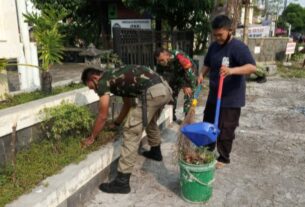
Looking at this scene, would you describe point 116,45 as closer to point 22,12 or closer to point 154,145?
point 22,12

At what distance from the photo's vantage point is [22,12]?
398 cm

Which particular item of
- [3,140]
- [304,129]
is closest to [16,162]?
[3,140]

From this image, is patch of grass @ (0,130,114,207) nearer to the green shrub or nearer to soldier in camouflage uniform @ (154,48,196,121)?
the green shrub

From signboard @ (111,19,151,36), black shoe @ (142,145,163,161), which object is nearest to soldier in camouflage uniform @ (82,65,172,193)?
black shoe @ (142,145,163,161)

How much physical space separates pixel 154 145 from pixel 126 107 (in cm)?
71

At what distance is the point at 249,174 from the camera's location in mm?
3703

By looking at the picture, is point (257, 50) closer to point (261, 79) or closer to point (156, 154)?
point (261, 79)

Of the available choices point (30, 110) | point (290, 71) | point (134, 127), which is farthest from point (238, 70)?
point (290, 71)

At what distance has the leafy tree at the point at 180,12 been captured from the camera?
27.4 feet

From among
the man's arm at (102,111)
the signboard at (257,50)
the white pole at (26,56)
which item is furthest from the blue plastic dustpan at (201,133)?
the signboard at (257,50)

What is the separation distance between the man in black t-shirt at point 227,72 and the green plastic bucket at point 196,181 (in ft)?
1.80

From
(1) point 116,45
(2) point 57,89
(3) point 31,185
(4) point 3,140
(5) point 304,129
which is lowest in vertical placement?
(5) point 304,129

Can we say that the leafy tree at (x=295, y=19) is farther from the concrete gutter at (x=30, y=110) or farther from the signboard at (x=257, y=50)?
the concrete gutter at (x=30, y=110)

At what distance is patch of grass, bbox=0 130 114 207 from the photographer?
2.62 meters
